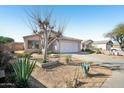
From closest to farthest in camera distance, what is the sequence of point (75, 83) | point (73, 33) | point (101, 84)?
point (101, 84) < point (75, 83) < point (73, 33)

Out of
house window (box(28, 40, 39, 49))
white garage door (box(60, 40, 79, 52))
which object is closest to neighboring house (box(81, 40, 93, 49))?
white garage door (box(60, 40, 79, 52))

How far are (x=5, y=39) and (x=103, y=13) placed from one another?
2869mm

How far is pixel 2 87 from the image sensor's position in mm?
4102

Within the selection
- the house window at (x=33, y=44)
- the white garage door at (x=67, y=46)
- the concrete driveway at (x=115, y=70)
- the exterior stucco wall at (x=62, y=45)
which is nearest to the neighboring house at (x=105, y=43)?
the concrete driveway at (x=115, y=70)

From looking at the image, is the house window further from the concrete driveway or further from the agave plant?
the agave plant

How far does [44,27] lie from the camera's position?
750 centimetres

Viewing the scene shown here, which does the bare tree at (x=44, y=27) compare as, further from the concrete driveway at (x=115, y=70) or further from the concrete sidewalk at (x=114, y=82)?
the concrete sidewalk at (x=114, y=82)

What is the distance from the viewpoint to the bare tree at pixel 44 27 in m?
6.64

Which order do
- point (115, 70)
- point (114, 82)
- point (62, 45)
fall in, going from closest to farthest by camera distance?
point (114, 82)
point (115, 70)
point (62, 45)

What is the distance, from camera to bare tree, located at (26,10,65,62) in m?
6.64

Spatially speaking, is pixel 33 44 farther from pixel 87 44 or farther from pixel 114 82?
pixel 87 44

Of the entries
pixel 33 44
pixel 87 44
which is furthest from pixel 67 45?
pixel 33 44
